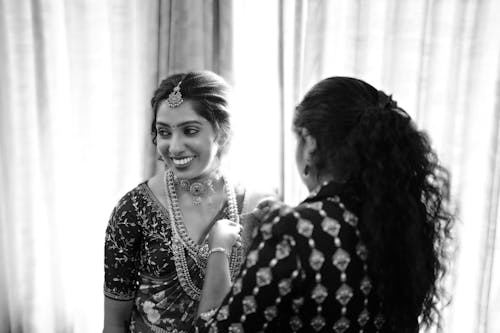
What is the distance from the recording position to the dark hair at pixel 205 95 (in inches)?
50.2

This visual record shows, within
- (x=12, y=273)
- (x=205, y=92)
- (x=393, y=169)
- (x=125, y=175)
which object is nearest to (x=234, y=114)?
(x=205, y=92)

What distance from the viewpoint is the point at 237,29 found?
1.78 m

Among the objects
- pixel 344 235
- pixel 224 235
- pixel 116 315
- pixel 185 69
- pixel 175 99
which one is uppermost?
pixel 185 69

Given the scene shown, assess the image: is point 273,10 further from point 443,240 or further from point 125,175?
point 443,240

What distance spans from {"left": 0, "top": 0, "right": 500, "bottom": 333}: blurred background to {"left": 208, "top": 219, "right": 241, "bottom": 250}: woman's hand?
0.33m

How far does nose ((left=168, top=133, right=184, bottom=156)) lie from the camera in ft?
4.14

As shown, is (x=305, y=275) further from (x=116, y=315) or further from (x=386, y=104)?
(x=116, y=315)

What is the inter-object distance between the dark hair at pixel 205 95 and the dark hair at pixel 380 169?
433 millimetres

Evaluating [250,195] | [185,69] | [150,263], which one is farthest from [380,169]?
[185,69]

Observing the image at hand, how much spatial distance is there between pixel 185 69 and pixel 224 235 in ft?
2.68

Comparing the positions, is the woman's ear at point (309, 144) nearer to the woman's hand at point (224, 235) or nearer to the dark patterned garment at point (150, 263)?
the woman's hand at point (224, 235)

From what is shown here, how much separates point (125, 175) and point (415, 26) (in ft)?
4.15

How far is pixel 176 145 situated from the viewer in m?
1.26

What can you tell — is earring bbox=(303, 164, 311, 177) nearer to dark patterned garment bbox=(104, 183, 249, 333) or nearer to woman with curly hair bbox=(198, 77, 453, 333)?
woman with curly hair bbox=(198, 77, 453, 333)
